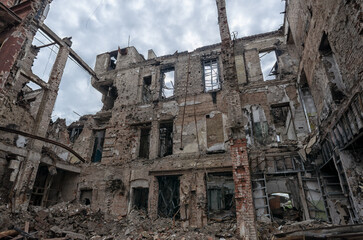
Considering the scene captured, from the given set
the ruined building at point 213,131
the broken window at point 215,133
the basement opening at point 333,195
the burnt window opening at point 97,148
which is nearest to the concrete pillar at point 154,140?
the ruined building at point 213,131

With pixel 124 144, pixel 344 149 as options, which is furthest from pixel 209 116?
pixel 344 149

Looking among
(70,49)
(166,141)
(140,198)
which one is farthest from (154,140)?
(70,49)

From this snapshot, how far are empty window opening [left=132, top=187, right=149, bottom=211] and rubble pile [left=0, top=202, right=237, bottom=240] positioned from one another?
27.9 inches

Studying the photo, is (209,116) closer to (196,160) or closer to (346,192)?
(196,160)

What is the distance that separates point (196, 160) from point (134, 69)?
888 centimetres

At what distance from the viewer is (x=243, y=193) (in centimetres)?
762

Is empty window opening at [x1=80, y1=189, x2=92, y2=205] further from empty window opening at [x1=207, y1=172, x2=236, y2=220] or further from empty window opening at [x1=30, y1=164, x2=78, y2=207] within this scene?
empty window opening at [x1=207, y1=172, x2=236, y2=220]

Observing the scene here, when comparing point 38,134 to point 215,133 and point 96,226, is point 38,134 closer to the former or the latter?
point 96,226

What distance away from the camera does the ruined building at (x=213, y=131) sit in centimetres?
721

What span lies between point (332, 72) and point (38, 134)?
45.3ft

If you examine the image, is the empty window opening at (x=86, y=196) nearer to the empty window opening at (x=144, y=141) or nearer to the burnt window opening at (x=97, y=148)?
the burnt window opening at (x=97, y=148)

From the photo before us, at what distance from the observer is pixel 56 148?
51.7 feet

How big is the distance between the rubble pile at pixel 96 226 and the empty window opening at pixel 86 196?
1.54 metres

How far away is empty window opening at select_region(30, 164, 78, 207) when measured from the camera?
492 inches
